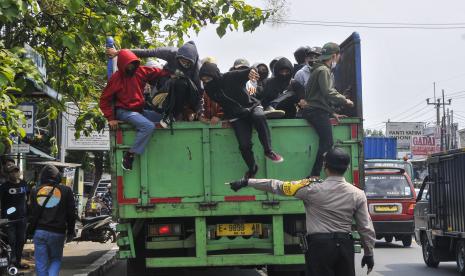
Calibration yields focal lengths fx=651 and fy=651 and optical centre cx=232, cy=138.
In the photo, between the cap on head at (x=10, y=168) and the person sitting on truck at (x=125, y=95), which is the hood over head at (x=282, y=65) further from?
the cap on head at (x=10, y=168)

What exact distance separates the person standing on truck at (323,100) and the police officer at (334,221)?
7.58 feet

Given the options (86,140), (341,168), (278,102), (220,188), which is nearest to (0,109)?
(220,188)

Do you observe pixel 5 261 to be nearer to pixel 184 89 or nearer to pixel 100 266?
pixel 100 266

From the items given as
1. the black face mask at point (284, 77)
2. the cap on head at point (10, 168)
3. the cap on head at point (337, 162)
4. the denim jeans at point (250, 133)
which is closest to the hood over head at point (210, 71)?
the denim jeans at point (250, 133)

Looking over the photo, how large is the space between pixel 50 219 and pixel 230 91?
98.4 inches

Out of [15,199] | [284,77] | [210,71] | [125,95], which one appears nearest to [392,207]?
[284,77]

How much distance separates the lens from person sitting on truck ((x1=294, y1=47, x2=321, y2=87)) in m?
8.38

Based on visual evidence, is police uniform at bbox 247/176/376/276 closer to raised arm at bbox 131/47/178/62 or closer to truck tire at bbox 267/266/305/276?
truck tire at bbox 267/266/305/276

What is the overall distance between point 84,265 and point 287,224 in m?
5.08

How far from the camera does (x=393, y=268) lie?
12062 millimetres

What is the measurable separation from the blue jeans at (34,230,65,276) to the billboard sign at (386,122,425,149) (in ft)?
160

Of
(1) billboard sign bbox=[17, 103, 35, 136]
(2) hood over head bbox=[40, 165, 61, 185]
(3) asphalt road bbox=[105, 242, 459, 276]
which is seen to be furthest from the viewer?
(1) billboard sign bbox=[17, 103, 35, 136]

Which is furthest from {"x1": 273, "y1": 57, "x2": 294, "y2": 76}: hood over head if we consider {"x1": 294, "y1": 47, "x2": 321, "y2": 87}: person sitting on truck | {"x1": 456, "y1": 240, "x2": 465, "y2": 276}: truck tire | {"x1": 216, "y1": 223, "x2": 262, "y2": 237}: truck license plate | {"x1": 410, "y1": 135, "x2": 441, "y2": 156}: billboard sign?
{"x1": 410, "y1": 135, "x2": 441, "y2": 156}: billboard sign

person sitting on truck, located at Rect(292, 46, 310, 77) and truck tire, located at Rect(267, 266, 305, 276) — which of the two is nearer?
truck tire, located at Rect(267, 266, 305, 276)
